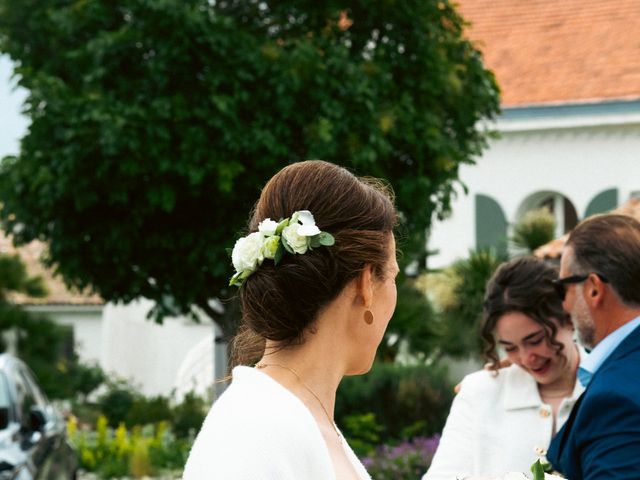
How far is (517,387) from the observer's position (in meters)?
4.04

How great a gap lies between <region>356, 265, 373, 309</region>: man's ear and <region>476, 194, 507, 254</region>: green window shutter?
17016mm

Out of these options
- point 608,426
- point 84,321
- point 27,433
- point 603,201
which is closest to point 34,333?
point 84,321

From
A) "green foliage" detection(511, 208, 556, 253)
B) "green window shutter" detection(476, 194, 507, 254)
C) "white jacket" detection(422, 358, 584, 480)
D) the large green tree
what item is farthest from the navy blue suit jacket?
"green window shutter" detection(476, 194, 507, 254)

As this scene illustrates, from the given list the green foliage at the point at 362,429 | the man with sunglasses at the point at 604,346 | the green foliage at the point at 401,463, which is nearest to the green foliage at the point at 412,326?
the green foliage at the point at 362,429

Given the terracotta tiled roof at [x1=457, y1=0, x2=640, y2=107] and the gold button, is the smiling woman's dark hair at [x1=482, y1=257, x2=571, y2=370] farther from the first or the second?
the terracotta tiled roof at [x1=457, y1=0, x2=640, y2=107]

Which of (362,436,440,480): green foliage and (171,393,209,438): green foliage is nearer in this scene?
Answer: (362,436,440,480): green foliage

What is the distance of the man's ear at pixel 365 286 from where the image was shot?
7.85ft

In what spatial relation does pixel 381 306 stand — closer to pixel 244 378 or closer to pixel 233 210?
pixel 244 378

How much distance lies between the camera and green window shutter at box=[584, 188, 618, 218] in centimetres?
1831

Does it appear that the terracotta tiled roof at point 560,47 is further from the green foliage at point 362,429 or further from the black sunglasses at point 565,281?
the black sunglasses at point 565,281

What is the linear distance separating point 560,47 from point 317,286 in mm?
18227

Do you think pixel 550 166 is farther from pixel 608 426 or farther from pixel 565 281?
pixel 608 426

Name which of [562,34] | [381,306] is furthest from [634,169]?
[381,306]

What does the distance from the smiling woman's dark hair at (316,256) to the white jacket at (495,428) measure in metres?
1.60
